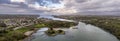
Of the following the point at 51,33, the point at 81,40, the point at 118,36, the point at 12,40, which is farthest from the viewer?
the point at 51,33

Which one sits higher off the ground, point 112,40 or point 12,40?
point 12,40

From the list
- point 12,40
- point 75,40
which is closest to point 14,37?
point 12,40

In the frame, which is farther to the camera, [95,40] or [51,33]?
[51,33]

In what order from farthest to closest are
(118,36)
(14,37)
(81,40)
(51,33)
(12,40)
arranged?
(51,33) < (118,36) < (81,40) < (14,37) < (12,40)

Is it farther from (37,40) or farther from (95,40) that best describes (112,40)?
(37,40)

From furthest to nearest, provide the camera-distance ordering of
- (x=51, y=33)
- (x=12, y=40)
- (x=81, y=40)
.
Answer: (x=51, y=33), (x=81, y=40), (x=12, y=40)

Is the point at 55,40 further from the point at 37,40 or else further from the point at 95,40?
the point at 95,40

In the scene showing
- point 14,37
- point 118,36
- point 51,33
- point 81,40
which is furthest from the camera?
point 51,33

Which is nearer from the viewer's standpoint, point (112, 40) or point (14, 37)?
point (14, 37)

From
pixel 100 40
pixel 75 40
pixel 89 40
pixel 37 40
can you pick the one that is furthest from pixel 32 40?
pixel 100 40
